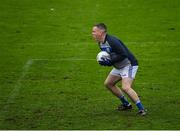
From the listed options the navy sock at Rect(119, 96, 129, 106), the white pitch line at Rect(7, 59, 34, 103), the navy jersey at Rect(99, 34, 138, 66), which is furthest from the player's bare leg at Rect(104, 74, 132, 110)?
the white pitch line at Rect(7, 59, 34, 103)

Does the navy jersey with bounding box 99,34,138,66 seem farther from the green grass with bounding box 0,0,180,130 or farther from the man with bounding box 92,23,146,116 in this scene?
the green grass with bounding box 0,0,180,130

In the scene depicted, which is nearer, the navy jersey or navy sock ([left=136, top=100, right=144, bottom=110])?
the navy jersey

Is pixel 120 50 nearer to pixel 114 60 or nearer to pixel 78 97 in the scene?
pixel 114 60

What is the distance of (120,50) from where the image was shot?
46.0ft

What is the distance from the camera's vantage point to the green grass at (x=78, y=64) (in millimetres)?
14484

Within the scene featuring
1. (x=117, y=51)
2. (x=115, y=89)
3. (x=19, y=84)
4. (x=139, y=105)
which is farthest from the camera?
(x=19, y=84)

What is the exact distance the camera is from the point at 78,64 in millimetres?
20672

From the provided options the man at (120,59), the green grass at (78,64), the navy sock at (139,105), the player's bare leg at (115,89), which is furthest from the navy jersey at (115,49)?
the green grass at (78,64)

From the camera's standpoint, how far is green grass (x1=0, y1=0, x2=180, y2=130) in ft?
47.5

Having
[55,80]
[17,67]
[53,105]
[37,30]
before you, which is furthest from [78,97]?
[37,30]

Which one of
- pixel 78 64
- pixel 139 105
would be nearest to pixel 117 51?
pixel 139 105

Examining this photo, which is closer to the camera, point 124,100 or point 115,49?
point 115,49

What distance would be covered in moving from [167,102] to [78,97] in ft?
7.55

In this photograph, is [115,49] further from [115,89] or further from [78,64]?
[78,64]
